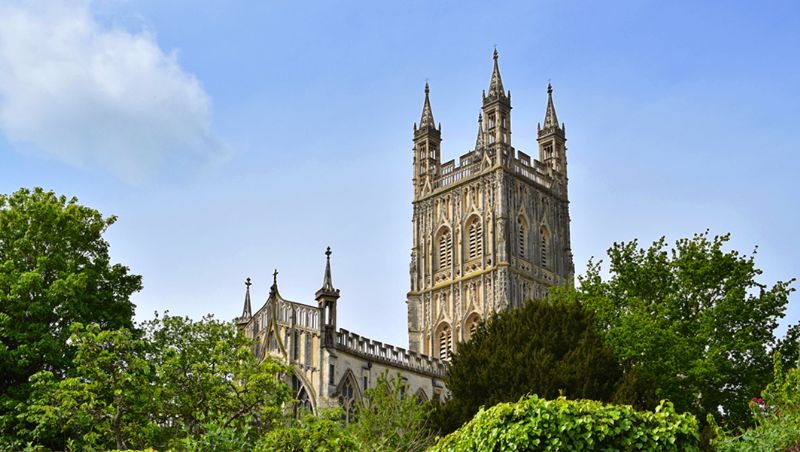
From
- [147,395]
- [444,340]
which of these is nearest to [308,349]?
[147,395]

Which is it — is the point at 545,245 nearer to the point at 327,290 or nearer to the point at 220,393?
the point at 327,290

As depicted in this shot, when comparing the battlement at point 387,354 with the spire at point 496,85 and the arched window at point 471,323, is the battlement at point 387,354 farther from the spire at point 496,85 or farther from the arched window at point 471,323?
the spire at point 496,85

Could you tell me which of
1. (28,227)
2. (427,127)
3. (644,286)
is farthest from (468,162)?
(28,227)

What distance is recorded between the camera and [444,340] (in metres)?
64.9

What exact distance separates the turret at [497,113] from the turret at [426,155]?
424 centimetres

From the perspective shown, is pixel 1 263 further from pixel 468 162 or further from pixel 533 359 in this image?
pixel 468 162

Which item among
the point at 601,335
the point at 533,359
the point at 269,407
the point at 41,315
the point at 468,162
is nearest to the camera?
the point at 269,407

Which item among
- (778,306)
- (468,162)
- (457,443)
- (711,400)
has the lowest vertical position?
(457,443)

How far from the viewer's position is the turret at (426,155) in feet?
228

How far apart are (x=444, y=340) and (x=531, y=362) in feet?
110

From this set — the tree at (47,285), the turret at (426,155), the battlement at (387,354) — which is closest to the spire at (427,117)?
the turret at (426,155)

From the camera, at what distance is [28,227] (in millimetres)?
29250

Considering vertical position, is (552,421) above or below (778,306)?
below

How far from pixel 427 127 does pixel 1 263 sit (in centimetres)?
A: 4491
